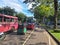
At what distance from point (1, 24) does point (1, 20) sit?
0.62 m

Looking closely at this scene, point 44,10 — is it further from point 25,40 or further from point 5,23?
point 25,40

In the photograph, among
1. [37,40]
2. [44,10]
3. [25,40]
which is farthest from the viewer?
[44,10]

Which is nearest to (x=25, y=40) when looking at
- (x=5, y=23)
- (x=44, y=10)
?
(x=5, y=23)

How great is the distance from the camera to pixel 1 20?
24.2 m

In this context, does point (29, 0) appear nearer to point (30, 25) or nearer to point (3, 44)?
point (30, 25)

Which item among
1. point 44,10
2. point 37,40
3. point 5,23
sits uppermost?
point 44,10

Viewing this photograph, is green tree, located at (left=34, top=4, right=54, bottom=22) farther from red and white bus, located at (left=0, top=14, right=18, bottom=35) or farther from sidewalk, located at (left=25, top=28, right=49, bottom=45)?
sidewalk, located at (left=25, top=28, right=49, bottom=45)

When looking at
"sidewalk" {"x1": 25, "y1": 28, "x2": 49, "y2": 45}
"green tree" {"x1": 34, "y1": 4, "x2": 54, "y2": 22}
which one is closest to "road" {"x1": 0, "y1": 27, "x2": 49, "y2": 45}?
"sidewalk" {"x1": 25, "y1": 28, "x2": 49, "y2": 45}

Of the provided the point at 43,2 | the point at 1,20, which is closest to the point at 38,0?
the point at 43,2

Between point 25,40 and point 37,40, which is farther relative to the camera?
point 37,40

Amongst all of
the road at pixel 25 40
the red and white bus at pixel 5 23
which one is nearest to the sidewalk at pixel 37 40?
the road at pixel 25 40

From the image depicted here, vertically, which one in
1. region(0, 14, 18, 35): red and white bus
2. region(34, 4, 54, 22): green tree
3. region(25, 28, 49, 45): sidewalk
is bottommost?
region(25, 28, 49, 45): sidewalk

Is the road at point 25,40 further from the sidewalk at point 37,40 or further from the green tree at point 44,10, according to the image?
the green tree at point 44,10

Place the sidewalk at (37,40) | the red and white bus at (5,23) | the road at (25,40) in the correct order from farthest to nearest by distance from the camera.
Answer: the red and white bus at (5,23)
the sidewalk at (37,40)
the road at (25,40)
